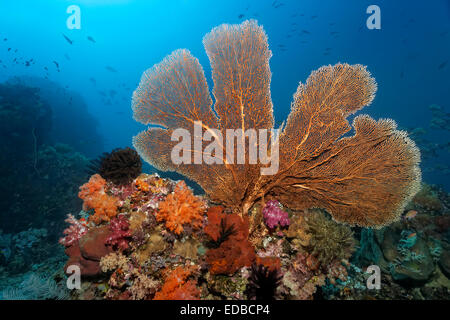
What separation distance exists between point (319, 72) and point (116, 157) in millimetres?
4884

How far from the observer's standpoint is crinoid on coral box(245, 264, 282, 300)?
3.12 metres

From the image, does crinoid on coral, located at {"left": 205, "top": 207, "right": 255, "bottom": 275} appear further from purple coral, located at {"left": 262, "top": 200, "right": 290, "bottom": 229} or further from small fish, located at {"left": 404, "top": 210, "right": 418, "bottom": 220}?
small fish, located at {"left": 404, "top": 210, "right": 418, "bottom": 220}

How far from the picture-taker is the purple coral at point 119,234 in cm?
336

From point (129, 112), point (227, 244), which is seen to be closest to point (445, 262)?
point (227, 244)

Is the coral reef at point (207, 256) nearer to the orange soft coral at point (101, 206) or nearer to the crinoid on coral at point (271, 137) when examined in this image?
the orange soft coral at point (101, 206)

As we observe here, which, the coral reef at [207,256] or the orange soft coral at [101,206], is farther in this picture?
the orange soft coral at [101,206]

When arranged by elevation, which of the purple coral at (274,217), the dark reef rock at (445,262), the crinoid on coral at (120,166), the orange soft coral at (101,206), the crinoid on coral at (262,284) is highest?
the crinoid on coral at (120,166)

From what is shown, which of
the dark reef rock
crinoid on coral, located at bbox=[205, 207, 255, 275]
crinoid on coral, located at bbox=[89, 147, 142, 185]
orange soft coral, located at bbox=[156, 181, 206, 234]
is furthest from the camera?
the dark reef rock

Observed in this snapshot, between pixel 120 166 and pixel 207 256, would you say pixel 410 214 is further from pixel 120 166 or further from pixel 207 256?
pixel 120 166

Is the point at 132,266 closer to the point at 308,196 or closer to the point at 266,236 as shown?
the point at 266,236

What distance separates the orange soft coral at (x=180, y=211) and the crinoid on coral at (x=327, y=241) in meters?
2.33

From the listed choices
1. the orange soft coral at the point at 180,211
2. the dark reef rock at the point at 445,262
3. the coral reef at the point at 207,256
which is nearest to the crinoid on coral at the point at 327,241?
the coral reef at the point at 207,256

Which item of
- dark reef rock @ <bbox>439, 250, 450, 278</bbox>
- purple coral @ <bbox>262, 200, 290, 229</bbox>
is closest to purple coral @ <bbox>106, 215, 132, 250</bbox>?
purple coral @ <bbox>262, 200, 290, 229</bbox>

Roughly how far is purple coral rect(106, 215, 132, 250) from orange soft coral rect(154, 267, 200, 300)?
39.8 inches
